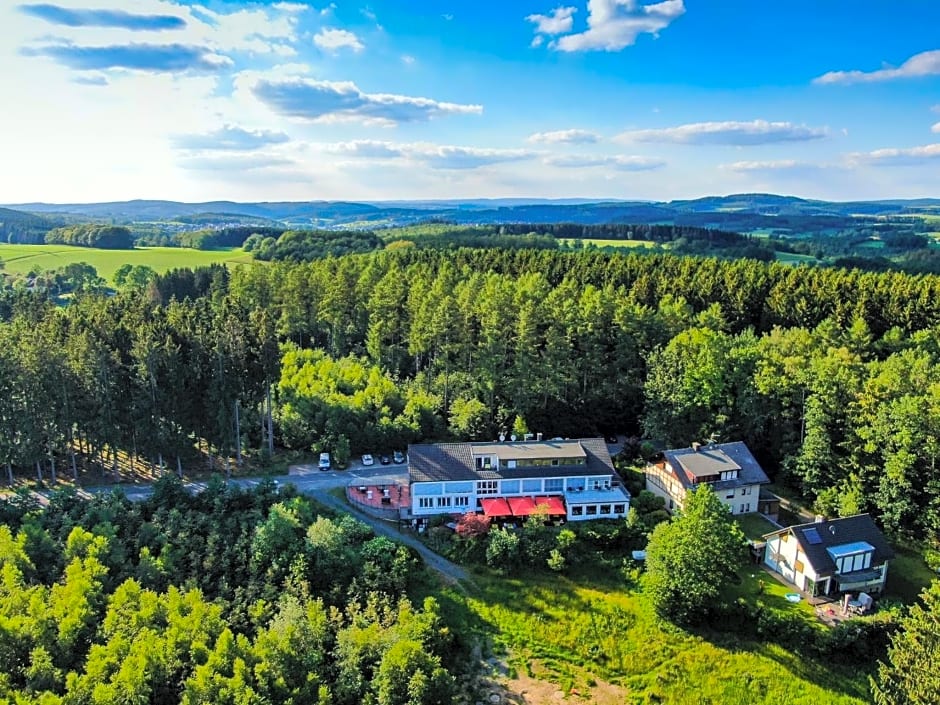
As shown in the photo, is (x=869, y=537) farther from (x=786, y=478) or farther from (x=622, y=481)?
(x=622, y=481)

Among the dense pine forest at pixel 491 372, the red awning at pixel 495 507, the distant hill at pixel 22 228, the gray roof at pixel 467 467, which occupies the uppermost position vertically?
the distant hill at pixel 22 228

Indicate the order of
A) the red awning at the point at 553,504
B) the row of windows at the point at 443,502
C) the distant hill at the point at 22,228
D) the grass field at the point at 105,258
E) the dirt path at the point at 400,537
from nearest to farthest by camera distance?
the dirt path at the point at 400,537 → the red awning at the point at 553,504 → the row of windows at the point at 443,502 → the grass field at the point at 105,258 → the distant hill at the point at 22,228

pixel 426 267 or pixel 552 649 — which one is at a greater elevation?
pixel 426 267

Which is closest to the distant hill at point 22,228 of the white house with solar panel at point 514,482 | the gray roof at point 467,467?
the gray roof at point 467,467

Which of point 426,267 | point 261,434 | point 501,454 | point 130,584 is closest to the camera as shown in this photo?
point 130,584

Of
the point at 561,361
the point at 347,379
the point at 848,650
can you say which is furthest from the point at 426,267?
the point at 848,650

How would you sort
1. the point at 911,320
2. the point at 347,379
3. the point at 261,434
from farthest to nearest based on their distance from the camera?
1. the point at 911,320
2. the point at 347,379
3. the point at 261,434

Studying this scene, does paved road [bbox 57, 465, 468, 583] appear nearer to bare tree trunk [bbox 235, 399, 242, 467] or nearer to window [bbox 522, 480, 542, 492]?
bare tree trunk [bbox 235, 399, 242, 467]

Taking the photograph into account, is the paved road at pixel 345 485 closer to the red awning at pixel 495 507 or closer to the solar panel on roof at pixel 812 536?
the red awning at pixel 495 507
